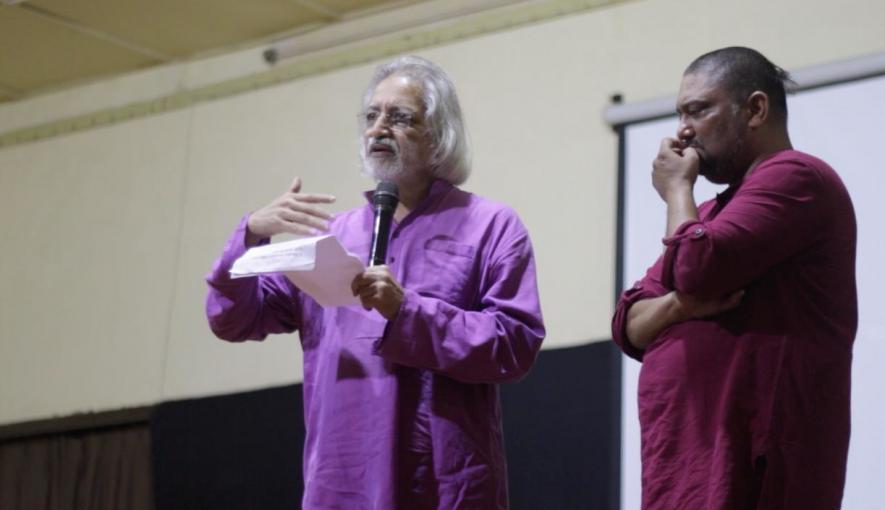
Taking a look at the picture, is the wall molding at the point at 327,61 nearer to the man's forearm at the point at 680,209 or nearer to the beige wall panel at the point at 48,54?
the beige wall panel at the point at 48,54

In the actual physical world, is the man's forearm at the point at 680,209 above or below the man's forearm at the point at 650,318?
above

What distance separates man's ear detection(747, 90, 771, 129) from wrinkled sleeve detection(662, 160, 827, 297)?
0.17 m

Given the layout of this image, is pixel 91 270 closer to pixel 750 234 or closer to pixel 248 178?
pixel 248 178

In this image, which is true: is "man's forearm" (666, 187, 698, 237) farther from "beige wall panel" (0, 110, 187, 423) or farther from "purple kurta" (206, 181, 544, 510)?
"beige wall panel" (0, 110, 187, 423)

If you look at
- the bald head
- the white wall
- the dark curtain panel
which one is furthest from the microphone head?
the dark curtain panel

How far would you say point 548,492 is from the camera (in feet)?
13.7

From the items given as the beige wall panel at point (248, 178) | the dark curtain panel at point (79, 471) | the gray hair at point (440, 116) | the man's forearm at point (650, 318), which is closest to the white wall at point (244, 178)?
the beige wall panel at point (248, 178)

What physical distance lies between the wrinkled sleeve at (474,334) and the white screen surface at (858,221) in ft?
4.57

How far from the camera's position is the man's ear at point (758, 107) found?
2.45 meters

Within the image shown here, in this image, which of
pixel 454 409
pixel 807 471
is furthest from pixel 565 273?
pixel 807 471

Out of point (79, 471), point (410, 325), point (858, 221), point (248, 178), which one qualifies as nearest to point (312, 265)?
point (410, 325)

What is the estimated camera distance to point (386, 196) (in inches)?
104

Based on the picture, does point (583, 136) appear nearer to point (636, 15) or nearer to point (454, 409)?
point (636, 15)

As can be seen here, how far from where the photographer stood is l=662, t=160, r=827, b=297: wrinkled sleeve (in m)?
2.21
